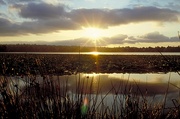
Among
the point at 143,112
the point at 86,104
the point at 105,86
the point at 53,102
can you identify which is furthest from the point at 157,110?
the point at 105,86

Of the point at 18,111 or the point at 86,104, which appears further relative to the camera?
the point at 86,104

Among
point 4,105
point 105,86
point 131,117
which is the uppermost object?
point 4,105

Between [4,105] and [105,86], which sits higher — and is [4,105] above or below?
above

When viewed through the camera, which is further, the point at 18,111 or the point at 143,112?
the point at 143,112

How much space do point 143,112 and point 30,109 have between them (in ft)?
6.81

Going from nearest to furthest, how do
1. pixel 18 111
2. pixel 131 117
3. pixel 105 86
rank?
pixel 18 111 → pixel 131 117 → pixel 105 86

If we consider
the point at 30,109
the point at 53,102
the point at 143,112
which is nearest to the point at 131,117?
the point at 143,112

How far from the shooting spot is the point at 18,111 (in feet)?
15.5

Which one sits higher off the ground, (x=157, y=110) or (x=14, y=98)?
(x=14, y=98)

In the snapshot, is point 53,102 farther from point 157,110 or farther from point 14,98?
point 157,110

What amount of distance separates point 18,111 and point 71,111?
2.96 ft

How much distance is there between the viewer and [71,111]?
4.92 metres

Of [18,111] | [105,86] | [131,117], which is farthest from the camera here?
[105,86]

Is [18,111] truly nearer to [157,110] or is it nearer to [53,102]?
[53,102]
